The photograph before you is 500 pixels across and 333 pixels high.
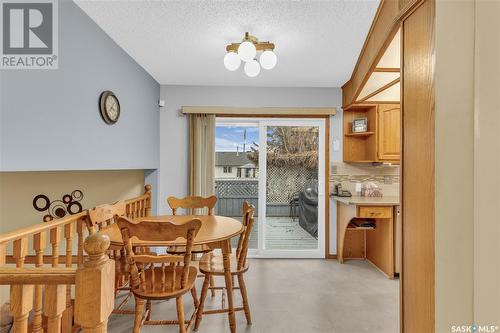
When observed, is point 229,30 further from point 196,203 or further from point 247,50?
point 196,203

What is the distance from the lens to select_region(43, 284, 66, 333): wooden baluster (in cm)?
91

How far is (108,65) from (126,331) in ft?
7.61

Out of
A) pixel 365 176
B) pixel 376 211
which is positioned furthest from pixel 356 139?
pixel 376 211

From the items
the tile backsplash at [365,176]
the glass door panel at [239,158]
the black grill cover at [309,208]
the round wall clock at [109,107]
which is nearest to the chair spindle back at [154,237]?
the round wall clock at [109,107]

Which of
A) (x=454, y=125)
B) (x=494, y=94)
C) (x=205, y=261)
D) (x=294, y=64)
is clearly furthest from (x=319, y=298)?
(x=294, y=64)

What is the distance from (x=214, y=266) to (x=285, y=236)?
196 cm

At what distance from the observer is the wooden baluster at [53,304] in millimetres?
914

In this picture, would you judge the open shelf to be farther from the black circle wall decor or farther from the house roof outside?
the black circle wall decor

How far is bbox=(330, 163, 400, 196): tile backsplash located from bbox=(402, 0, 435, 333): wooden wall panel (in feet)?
7.69

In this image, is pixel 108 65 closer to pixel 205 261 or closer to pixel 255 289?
pixel 205 261

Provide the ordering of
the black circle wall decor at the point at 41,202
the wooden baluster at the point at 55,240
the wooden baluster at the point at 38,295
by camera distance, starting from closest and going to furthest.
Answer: the wooden baluster at the point at 38,295 < the wooden baluster at the point at 55,240 < the black circle wall decor at the point at 41,202

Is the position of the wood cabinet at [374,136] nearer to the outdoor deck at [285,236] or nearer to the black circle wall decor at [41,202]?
the outdoor deck at [285,236]

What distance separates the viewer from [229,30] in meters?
2.43

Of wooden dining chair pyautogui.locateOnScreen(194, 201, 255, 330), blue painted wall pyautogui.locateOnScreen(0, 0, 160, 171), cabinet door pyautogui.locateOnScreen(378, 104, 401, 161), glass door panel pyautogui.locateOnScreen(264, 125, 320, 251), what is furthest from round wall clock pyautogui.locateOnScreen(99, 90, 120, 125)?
cabinet door pyautogui.locateOnScreen(378, 104, 401, 161)
